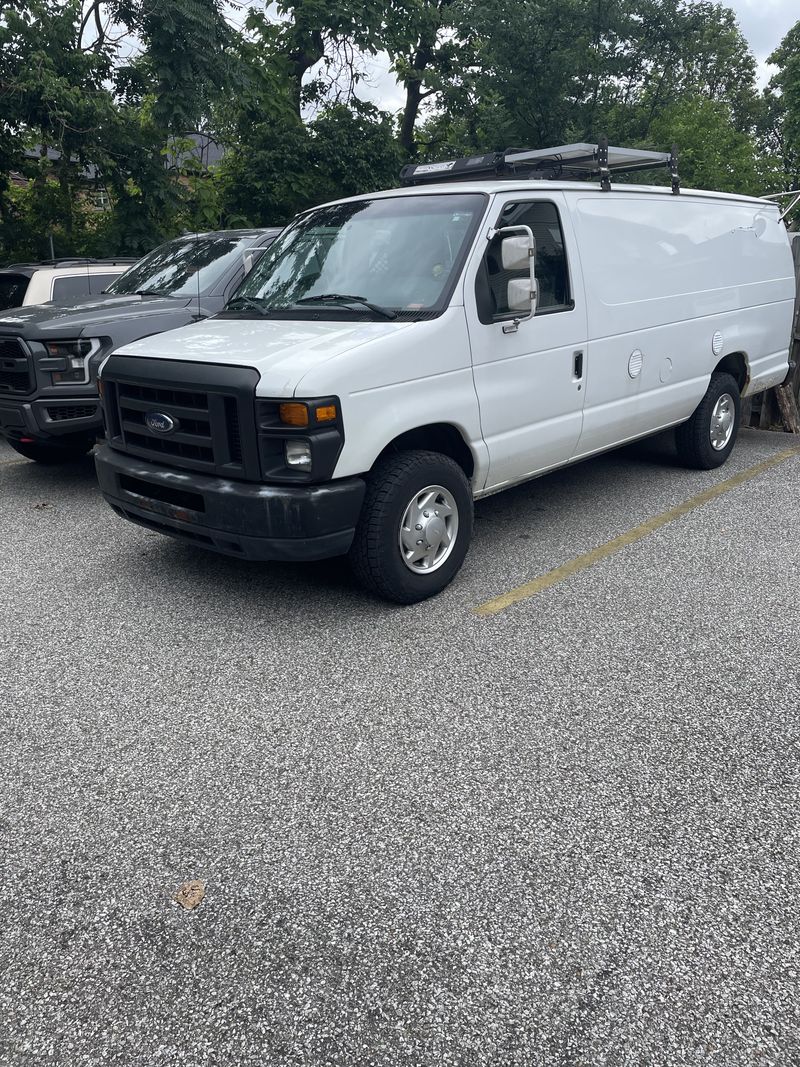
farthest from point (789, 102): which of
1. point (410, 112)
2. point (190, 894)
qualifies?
point (190, 894)

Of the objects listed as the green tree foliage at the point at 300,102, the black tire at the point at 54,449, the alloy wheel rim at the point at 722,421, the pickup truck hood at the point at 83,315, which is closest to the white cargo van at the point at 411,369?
the alloy wheel rim at the point at 722,421

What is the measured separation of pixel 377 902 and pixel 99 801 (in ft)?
3.79

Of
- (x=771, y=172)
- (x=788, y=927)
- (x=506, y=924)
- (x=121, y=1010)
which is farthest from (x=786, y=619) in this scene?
(x=771, y=172)

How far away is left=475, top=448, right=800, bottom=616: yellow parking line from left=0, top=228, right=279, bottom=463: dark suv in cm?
312

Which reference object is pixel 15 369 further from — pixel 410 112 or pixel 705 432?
pixel 410 112

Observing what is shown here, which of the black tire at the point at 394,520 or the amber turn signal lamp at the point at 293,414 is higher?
the amber turn signal lamp at the point at 293,414

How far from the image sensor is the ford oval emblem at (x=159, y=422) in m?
4.71

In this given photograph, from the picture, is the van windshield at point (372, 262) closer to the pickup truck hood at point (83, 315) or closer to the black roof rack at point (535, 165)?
the black roof rack at point (535, 165)

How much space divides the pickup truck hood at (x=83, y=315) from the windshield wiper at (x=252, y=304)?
195 centimetres

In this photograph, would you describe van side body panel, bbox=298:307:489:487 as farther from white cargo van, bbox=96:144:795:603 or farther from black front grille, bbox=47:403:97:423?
black front grille, bbox=47:403:97:423

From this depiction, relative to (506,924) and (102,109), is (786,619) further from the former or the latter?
(102,109)

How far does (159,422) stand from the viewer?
476 cm

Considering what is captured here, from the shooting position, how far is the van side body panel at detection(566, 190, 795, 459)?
5.90 meters

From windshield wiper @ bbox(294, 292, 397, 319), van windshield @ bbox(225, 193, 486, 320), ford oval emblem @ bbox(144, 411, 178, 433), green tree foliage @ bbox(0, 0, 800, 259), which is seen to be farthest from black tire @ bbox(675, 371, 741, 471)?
green tree foliage @ bbox(0, 0, 800, 259)
